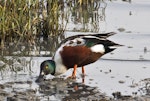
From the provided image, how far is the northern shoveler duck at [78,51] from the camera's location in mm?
7766

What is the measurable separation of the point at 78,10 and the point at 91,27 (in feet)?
5.72

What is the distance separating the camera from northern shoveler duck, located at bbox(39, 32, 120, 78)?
25.5ft

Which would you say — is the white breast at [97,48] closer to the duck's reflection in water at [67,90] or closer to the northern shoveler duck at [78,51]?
the northern shoveler duck at [78,51]

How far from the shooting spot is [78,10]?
13.0 meters

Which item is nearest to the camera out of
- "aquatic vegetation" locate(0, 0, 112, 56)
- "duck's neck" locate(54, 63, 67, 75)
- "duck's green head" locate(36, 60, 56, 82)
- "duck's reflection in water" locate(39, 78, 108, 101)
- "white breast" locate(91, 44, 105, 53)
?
"duck's reflection in water" locate(39, 78, 108, 101)

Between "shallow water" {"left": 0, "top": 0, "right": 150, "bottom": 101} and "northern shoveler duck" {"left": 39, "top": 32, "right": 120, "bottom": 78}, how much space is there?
19cm

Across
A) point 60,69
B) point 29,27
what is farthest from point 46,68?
point 29,27

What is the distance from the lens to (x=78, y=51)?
787cm

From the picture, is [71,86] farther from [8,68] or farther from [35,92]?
[8,68]

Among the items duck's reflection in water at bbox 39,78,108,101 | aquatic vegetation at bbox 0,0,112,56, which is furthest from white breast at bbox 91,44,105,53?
aquatic vegetation at bbox 0,0,112,56

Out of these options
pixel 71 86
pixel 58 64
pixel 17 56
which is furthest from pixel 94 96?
pixel 17 56

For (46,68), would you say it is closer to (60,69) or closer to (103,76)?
(60,69)

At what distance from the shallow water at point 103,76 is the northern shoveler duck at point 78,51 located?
7.5 inches

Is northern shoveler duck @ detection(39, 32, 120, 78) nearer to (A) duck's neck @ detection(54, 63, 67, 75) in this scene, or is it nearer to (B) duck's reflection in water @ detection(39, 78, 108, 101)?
(A) duck's neck @ detection(54, 63, 67, 75)
